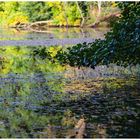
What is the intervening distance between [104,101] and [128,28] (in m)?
1.95

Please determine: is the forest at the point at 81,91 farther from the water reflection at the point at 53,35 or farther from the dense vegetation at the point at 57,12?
the dense vegetation at the point at 57,12

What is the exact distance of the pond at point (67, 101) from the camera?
6.85 meters

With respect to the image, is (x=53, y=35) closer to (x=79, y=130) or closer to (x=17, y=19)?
(x=17, y=19)

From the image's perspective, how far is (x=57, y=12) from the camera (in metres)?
45.9

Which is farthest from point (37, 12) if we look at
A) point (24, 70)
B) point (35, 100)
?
point (35, 100)

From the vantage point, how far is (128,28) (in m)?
7.32

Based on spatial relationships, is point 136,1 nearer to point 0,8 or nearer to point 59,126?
point 59,126

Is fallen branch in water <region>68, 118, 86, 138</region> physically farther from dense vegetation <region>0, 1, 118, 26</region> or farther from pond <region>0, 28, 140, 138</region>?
dense vegetation <region>0, 1, 118, 26</region>

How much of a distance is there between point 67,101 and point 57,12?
1479 inches

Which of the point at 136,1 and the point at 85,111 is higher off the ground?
the point at 136,1

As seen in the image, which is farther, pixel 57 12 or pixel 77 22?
pixel 57 12

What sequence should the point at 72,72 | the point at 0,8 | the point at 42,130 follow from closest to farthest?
the point at 42,130
the point at 72,72
the point at 0,8

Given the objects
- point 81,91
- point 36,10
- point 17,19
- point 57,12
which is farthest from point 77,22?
point 81,91

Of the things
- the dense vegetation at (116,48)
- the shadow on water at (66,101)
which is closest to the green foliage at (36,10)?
the shadow on water at (66,101)
